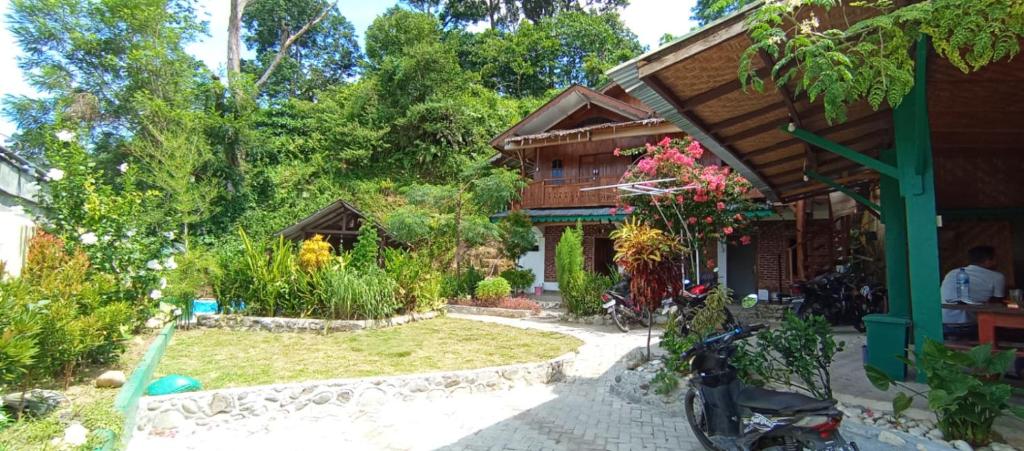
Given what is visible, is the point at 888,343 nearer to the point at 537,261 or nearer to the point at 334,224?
the point at 334,224

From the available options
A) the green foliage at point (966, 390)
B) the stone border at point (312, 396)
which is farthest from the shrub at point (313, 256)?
the green foliage at point (966, 390)

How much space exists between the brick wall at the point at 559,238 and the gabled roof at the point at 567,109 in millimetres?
3734

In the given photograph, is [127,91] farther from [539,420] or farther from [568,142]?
[539,420]

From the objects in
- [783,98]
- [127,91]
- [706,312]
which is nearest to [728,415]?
[706,312]

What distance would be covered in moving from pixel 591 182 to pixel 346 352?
37.1ft

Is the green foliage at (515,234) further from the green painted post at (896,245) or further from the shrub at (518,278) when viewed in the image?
the green painted post at (896,245)

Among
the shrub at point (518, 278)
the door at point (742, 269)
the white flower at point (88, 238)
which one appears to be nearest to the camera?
the white flower at point (88, 238)

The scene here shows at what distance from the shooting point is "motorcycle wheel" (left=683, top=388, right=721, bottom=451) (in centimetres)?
351

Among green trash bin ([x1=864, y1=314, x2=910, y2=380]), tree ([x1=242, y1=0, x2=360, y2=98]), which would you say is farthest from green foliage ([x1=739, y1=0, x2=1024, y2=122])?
tree ([x1=242, y1=0, x2=360, y2=98])

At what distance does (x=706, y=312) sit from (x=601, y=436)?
164cm

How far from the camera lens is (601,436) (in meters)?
4.15

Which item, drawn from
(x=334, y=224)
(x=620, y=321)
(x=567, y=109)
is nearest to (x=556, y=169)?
(x=567, y=109)

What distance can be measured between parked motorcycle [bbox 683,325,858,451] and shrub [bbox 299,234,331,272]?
7873mm

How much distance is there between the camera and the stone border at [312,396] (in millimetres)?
4438
